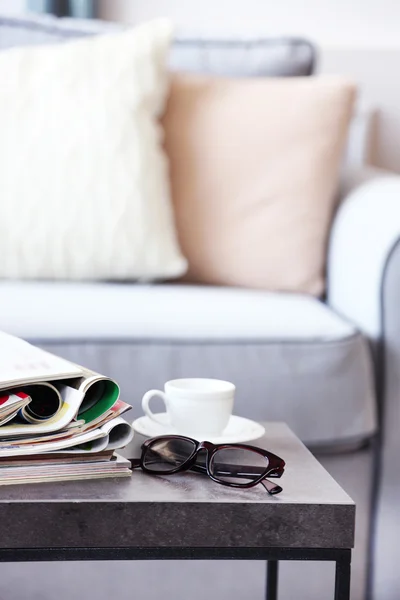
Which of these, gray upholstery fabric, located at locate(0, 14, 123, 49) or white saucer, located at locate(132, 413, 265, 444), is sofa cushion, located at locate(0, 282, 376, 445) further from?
gray upholstery fabric, located at locate(0, 14, 123, 49)

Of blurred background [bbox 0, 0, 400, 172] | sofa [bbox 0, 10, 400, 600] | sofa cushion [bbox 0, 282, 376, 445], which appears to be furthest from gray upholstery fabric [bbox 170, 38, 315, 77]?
blurred background [bbox 0, 0, 400, 172]

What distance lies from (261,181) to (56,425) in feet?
3.51

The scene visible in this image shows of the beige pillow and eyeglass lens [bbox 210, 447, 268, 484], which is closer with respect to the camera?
eyeglass lens [bbox 210, 447, 268, 484]

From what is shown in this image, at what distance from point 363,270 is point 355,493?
358 millimetres

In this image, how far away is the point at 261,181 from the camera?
1646mm

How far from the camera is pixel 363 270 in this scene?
54.2 inches

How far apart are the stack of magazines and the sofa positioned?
0.50 m

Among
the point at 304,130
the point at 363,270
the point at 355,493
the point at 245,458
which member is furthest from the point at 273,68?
the point at 245,458

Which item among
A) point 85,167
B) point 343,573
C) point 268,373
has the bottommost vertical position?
point 268,373

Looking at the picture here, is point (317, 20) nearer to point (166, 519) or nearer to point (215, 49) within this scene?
point (215, 49)

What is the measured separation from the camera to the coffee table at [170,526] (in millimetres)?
608

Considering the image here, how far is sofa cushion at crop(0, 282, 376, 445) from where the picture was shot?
1.20m

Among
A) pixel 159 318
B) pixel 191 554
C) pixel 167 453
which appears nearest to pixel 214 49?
pixel 159 318

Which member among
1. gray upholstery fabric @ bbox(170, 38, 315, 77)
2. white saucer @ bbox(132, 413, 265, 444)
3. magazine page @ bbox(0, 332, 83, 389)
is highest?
gray upholstery fabric @ bbox(170, 38, 315, 77)
